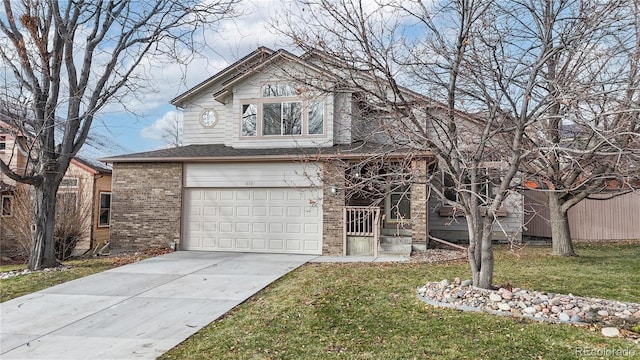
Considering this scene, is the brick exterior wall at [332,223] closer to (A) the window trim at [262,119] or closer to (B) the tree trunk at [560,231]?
(A) the window trim at [262,119]

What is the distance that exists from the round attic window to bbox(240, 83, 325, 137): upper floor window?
66.9 inches

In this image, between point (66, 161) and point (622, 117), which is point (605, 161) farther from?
point (66, 161)

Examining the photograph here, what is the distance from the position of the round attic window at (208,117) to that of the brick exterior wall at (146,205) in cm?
260

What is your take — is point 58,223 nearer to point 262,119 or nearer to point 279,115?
point 262,119

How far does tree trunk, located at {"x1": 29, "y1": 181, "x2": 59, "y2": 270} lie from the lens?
1036 cm

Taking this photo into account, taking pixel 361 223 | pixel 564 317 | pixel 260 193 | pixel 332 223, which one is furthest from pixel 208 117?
pixel 564 317

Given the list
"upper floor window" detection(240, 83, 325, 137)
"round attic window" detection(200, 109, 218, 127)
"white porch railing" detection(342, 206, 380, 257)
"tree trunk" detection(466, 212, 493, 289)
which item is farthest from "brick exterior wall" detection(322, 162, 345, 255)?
"tree trunk" detection(466, 212, 493, 289)

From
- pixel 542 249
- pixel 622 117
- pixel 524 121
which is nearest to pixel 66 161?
pixel 524 121

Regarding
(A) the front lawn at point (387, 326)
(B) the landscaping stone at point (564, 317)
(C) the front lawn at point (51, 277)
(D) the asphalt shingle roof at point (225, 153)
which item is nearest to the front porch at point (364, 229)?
(D) the asphalt shingle roof at point (225, 153)

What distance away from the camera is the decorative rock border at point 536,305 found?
541cm

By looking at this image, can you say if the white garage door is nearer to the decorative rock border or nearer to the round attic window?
the round attic window

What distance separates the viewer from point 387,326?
5512mm

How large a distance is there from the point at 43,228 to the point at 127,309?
5375 mm

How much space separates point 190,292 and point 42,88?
21.9 ft
